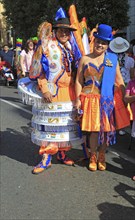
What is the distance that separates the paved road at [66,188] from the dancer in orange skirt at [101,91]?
1.83 ft

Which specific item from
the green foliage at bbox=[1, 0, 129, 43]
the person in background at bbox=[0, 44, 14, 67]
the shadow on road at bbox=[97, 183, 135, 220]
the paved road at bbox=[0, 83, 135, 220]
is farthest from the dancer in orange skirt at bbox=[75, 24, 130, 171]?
the green foliage at bbox=[1, 0, 129, 43]

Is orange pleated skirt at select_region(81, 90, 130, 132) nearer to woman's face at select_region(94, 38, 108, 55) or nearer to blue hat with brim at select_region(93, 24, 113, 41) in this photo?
woman's face at select_region(94, 38, 108, 55)

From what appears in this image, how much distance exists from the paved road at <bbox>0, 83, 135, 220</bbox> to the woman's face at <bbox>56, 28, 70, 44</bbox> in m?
1.60

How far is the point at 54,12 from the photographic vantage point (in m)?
15.1

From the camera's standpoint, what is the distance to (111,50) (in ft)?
12.6

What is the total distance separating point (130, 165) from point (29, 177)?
4.21 ft

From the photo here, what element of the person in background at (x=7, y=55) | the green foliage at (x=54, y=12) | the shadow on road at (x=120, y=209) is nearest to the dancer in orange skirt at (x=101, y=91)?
the shadow on road at (x=120, y=209)

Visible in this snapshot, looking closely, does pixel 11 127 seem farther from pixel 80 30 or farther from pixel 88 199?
pixel 88 199

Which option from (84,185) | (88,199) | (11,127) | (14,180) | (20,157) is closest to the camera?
(88,199)

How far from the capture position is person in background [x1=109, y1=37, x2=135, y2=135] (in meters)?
3.87

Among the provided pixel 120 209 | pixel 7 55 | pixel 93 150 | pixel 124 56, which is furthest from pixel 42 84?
pixel 7 55

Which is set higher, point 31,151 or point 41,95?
point 41,95

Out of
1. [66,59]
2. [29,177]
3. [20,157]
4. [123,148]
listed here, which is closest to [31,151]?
[20,157]

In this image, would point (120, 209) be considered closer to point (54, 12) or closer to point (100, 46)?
point (100, 46)
